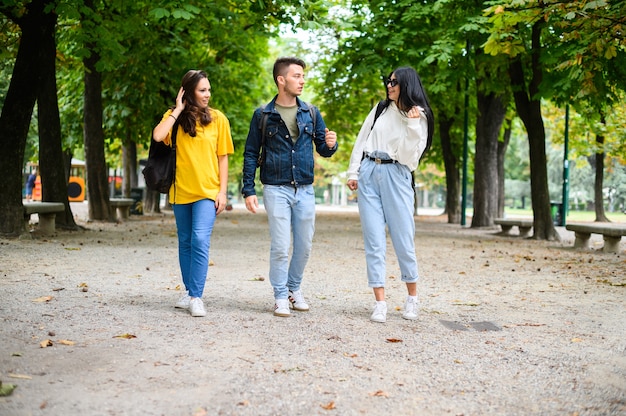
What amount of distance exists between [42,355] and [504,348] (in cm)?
296

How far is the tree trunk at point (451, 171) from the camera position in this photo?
28.6m

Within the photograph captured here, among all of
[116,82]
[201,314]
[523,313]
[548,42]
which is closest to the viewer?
[201,314]

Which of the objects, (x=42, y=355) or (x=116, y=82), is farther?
(x=116, y=82)

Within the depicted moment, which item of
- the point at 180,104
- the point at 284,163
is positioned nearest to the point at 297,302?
the point at 284,163

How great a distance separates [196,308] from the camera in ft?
20.3

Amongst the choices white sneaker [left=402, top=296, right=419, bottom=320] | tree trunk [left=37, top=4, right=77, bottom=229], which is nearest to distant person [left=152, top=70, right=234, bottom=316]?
white sneaker [left=402, top=296, right=419, bottom=320]

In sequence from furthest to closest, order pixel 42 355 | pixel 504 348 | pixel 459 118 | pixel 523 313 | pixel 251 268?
pixel 459 118 → pixel 251 268 → pixel 523 313 → pixel 504 348 → pixel 42 355

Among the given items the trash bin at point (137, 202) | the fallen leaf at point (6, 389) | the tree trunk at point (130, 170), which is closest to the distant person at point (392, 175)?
the fallen leaf at point (6, 389)

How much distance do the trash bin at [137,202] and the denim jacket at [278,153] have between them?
70.8 feet

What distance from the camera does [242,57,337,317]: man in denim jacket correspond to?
621cm

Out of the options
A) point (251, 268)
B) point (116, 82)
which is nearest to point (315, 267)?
point (251, 268)

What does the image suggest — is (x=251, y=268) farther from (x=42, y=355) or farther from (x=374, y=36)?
(x=374, y=36)

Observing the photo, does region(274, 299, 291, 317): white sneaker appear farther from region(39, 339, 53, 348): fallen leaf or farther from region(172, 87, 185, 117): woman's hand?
region(39, 339, 53, 348): fallen leaf

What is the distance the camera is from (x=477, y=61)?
17.1 meters
